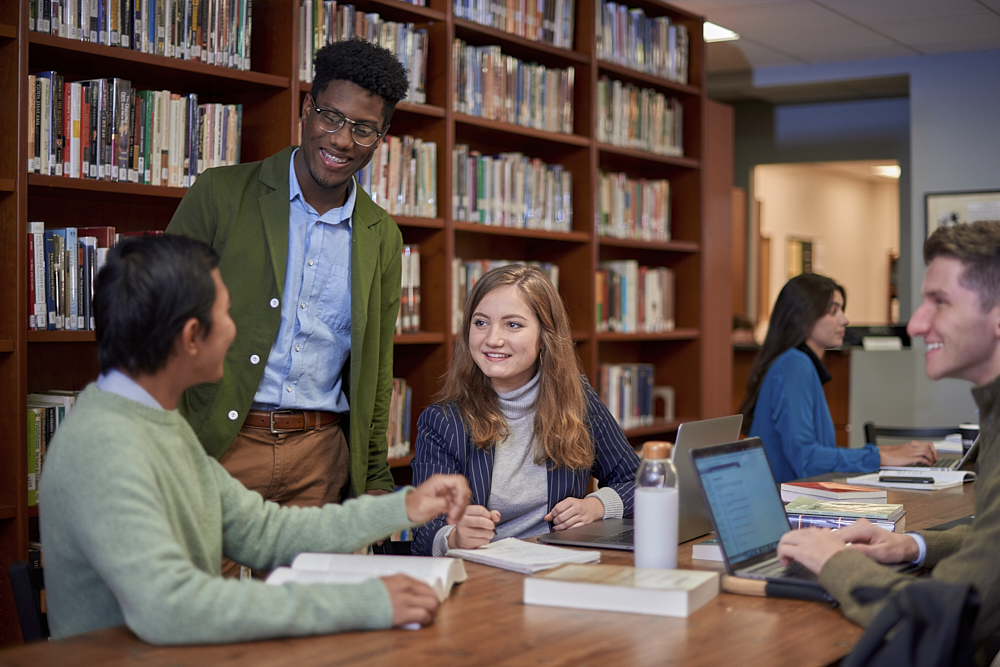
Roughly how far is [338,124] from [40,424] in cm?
119

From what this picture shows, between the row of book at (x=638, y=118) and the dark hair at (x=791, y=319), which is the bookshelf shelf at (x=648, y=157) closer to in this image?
the row of book at (x=638, y=118)

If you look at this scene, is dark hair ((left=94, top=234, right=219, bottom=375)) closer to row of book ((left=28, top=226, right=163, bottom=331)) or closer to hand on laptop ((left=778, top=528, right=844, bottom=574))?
hand on laptop ((left=778, top=528, right=844, bottom=574))

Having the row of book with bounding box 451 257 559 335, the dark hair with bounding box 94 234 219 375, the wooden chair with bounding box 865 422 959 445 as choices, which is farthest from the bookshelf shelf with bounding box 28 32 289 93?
the wooden chair with bounding box 865 422 959 445

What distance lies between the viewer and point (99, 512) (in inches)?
49.4

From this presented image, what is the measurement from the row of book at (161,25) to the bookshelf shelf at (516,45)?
973 millimetres

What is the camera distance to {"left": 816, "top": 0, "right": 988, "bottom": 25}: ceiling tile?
503 cm

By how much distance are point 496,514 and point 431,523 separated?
0.56 feet

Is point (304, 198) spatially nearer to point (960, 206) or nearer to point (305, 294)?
point (305, 294)

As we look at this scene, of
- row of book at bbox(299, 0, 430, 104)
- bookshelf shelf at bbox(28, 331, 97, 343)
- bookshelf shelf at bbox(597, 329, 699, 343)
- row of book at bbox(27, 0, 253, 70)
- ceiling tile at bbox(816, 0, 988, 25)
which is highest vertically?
ceiling tile at bbox(816, 0, 988, 25)

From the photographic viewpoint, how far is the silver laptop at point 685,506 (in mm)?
1865

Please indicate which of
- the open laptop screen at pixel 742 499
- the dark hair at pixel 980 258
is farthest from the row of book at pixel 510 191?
the dark hair at pixel 980 258

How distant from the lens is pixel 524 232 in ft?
13.5

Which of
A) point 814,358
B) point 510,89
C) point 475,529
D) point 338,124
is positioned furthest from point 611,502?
point 510,89

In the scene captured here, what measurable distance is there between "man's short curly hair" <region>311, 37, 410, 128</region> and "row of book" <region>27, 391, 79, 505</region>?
3.66 feet
